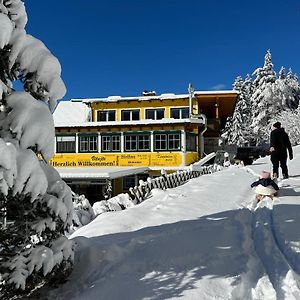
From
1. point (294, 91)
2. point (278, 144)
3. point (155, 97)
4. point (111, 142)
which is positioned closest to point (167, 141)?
point (111, 142)

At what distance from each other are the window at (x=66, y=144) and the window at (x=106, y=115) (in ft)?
12.6

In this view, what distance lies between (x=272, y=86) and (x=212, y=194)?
4769cm

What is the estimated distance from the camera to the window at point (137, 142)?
1031 inches

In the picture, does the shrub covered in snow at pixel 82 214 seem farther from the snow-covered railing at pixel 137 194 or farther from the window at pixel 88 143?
the window at pixel 88 143

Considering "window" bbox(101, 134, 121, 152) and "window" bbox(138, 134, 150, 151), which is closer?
"window" bbox(138, 134, 150, 151)

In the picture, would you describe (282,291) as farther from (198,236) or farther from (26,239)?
(26,239)

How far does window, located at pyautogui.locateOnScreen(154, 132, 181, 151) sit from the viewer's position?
25.5 meters

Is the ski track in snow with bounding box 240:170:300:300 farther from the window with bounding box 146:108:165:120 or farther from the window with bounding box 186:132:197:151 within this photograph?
the window with bounding box 146:108:165:120

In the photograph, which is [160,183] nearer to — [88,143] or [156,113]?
[88,143]

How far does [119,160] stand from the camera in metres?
26.7

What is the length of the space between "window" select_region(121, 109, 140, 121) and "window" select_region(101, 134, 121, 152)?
355 cm

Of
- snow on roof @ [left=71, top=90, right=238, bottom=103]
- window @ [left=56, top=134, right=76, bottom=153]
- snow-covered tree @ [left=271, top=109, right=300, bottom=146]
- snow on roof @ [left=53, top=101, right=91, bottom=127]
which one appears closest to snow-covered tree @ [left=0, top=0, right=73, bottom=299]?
window @ [left=56, top=134, right=76, bottom=153]

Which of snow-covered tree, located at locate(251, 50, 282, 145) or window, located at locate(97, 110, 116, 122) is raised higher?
snow-covered tree, located at locate(251, 50, 282, 145)

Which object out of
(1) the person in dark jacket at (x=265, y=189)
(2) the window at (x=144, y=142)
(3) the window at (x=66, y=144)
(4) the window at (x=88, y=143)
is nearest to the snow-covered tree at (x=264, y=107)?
(2) the window at (x=144, y=142)
